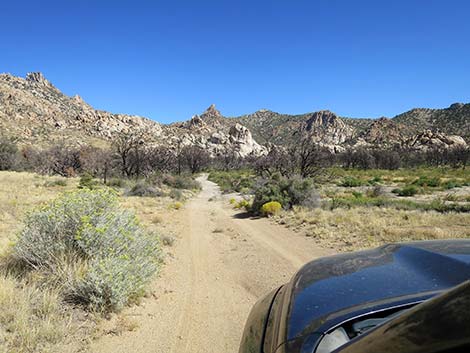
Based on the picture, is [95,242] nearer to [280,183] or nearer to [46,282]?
[46,282]

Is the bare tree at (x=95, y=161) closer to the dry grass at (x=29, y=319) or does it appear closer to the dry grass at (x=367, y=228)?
the dry grass at (x=367, y=228)

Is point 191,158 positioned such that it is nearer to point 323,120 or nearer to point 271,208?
point 271,208

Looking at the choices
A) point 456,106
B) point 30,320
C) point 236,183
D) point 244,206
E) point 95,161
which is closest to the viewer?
point 30,320

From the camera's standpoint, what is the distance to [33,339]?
350 centimetres

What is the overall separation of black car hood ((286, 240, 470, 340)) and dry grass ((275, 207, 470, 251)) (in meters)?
6.16

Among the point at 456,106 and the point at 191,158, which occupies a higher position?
the point at 456,106

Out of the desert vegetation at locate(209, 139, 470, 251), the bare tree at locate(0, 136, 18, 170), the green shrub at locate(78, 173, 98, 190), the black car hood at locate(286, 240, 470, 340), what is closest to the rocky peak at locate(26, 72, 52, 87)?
the bare tree at locate(0, 136, 18, 170)

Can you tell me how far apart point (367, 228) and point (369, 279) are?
897 cm

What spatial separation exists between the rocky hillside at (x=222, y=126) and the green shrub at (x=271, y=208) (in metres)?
57.1

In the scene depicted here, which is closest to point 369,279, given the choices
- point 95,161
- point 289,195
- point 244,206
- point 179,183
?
point 289,195

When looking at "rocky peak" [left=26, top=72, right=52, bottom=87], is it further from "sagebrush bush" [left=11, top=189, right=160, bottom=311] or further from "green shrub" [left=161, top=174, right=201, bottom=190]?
"sagebrush bush" [left=11, top=189, right=160, bottom=311]

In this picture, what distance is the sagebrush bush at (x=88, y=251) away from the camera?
461cm

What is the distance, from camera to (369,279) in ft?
6.98

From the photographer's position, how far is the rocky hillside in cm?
8406
